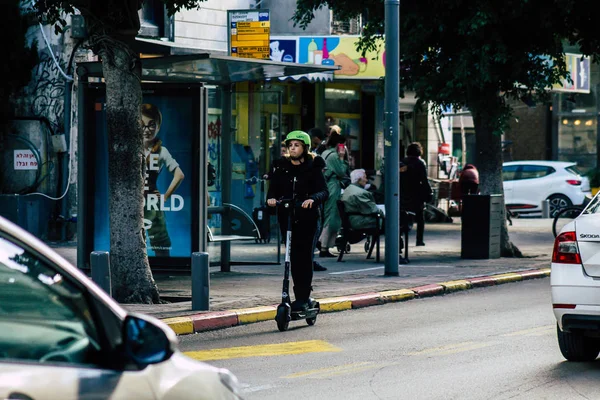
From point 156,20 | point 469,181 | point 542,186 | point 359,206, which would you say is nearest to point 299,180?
point 359,206

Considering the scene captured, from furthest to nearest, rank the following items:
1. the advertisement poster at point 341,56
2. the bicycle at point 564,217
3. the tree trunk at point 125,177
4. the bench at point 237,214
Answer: the advertisement poster at point 341,56 < the bicycle at point 564,217 < the bench at point 237,214 < the tree trunk at point 125,177

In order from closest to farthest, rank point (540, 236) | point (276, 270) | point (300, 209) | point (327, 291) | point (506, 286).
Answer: point (300, 209) < point (327, 291) < point (506, 286) < point (276, 270) < point (540, 236)

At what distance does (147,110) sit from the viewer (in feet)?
45.5

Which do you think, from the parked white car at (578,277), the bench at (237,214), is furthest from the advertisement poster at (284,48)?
the parked white car at (578,277)

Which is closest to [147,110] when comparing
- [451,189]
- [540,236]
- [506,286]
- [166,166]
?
[166,166]

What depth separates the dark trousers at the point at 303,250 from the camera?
1084 cm

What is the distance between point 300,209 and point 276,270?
546cm

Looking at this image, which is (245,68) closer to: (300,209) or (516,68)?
(300,209)

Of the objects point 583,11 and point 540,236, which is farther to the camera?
point 540,236

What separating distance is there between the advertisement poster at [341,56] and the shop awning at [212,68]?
8.95 metres

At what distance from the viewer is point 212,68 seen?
1385 centimetres

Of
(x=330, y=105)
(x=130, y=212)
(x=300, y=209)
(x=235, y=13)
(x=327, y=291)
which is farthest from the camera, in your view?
(x=330, y=105)

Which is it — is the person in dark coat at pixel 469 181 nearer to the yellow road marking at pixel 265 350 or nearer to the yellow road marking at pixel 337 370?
the yellow road marking at pixel 265 350

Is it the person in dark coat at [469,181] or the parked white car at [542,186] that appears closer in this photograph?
the person in dark coat at [469,181]
